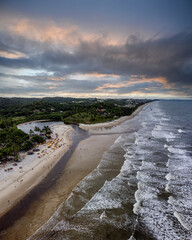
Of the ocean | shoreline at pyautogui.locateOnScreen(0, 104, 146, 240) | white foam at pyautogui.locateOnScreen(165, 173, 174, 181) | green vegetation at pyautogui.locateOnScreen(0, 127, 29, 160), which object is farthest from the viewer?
green vegetation at pyautogui.locateOnScreen(0, 127, 29, 160)

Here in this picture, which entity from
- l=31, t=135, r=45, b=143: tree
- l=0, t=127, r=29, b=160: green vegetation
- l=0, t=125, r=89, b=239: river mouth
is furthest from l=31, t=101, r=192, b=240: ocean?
l=31, t=135, r=45, b=143: tree

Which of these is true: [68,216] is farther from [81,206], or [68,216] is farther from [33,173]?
[33,173]

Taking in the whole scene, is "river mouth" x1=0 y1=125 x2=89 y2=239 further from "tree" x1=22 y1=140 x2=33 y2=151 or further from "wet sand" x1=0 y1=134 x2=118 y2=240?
"tree" x1=22 y1=140 x2=33 y2=151

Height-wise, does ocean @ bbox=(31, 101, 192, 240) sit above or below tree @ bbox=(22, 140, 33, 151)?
below

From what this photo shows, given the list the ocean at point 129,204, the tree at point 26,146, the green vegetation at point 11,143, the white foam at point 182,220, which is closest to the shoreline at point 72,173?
the ocean at point 129,204

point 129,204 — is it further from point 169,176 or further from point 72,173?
point 72,173

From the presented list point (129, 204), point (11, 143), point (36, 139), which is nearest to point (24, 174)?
point (11, 143)

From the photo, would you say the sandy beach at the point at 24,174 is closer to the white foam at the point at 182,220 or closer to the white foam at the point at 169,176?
the white foam at the point at 182,220

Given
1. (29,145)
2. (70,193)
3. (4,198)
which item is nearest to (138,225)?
(70,193)
